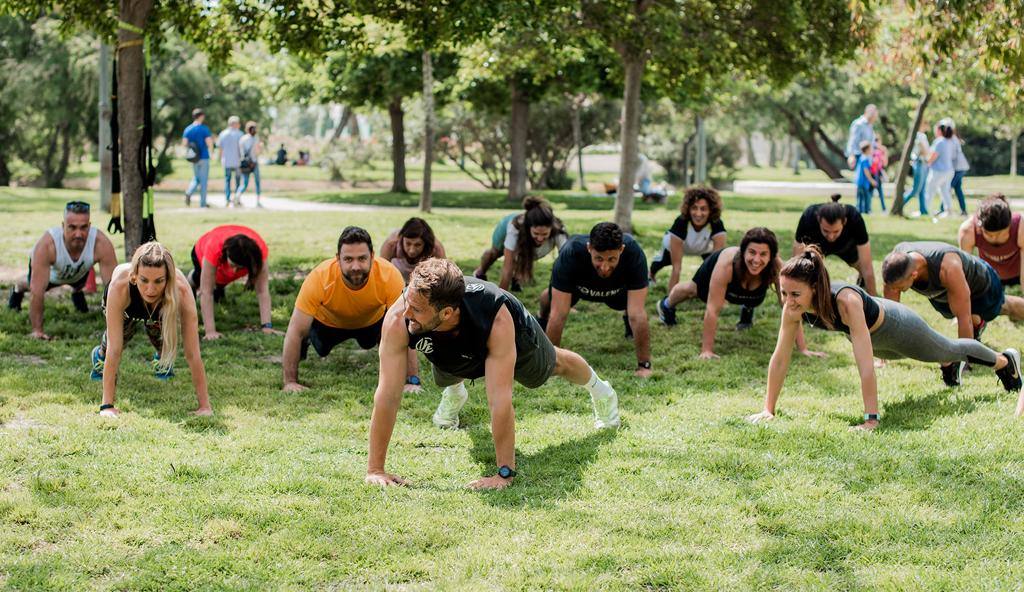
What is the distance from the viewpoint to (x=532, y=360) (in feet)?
18.9

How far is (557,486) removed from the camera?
5.37 m

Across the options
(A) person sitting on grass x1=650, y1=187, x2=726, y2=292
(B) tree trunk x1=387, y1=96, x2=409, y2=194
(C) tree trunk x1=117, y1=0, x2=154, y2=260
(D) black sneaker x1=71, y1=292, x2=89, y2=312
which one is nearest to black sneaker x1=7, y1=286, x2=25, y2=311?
(D) black sneaker x1=71, y1=292, x2=89, y2=312

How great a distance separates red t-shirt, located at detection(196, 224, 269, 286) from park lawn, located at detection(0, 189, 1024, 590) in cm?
94

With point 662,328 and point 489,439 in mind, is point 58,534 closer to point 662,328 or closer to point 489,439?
point 489,439

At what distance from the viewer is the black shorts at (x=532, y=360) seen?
5629 mm

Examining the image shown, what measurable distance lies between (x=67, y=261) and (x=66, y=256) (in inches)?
1.9

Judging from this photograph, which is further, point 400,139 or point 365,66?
point 400,139

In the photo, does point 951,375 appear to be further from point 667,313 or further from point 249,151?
point 249,151

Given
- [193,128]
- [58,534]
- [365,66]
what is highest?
[365,66]

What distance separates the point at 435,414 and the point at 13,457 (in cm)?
235

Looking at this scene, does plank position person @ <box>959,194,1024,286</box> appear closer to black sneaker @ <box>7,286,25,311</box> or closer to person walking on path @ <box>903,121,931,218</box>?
black sneaker @ <box>7,286,25,311</box>

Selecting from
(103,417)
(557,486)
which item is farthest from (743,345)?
(103,417)

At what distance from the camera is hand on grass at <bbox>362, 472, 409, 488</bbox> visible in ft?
17.4

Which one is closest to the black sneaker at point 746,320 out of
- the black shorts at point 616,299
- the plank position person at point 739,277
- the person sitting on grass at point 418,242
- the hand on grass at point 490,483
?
the plank position person at point 739,277
